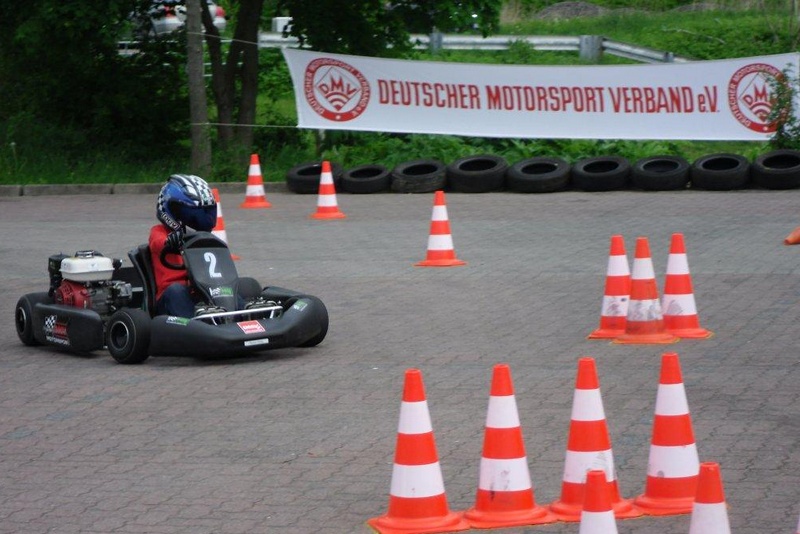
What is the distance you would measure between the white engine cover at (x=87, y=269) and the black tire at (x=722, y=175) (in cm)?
1106

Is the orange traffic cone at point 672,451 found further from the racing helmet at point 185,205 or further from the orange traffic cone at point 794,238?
the orange traffic cone at point 794,238

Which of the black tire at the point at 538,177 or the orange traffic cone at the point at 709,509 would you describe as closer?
the orange traffic cone at the point at 709,509

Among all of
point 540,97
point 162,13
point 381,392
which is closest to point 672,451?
point 381,392

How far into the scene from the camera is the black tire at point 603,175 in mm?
19094

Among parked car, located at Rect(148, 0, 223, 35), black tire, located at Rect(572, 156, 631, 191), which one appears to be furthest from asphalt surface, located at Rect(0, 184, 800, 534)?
parked car, located at Rect(148, 0, 223, 35)

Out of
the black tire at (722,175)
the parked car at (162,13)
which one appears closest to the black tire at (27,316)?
the black tire at (722,175)

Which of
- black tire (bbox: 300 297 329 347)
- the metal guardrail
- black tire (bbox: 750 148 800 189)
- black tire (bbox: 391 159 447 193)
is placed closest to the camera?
black tire (bbox: 300 297 329 347)

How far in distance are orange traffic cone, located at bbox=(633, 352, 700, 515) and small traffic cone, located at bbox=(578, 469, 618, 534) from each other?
1111 mm

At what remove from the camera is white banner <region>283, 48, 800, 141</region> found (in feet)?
66.1

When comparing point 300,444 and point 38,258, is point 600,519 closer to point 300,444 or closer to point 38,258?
point 300,444

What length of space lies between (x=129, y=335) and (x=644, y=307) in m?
3.50

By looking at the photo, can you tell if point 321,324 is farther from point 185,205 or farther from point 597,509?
point 597,509

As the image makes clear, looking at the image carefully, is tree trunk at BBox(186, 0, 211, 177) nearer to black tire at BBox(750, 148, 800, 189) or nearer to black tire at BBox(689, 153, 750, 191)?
black tire at BBox(689, 153, 750, 191)

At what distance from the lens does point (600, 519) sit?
15.0 feet
